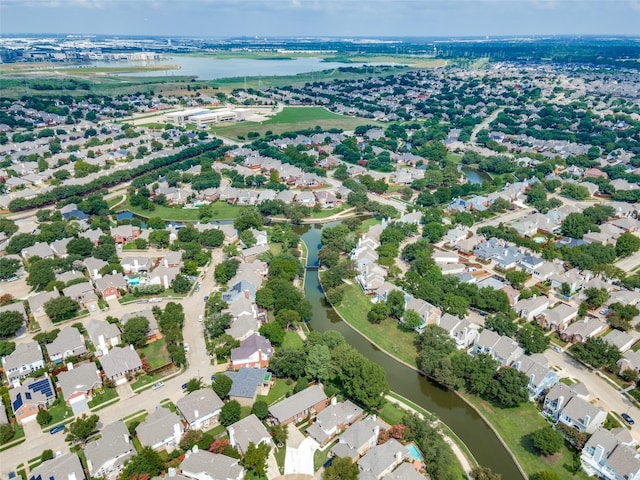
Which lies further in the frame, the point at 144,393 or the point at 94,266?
the point at 94,266

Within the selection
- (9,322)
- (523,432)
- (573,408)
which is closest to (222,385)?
(523,432)

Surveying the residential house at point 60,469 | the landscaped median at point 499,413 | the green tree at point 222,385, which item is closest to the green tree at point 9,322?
the residential house at point 60,469

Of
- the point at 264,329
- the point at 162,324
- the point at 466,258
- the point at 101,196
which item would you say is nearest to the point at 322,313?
the point at 264,329

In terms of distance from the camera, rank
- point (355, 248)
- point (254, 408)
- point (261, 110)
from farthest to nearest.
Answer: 1. point (261, 110)
2. point (355, 248)
3. point (254, 408)

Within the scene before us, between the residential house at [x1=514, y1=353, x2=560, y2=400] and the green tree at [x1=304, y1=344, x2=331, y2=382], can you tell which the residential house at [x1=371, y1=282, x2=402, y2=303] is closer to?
Result: the green tree at [x1=304, y1=344, x2=331, y2=382]

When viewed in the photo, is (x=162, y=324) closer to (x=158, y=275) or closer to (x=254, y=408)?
(x=158, y=275)

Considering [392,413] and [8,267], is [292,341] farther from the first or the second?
[8,267]

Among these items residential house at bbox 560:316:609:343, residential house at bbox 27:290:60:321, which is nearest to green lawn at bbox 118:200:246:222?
residential house at bbox 27:290:60:321
